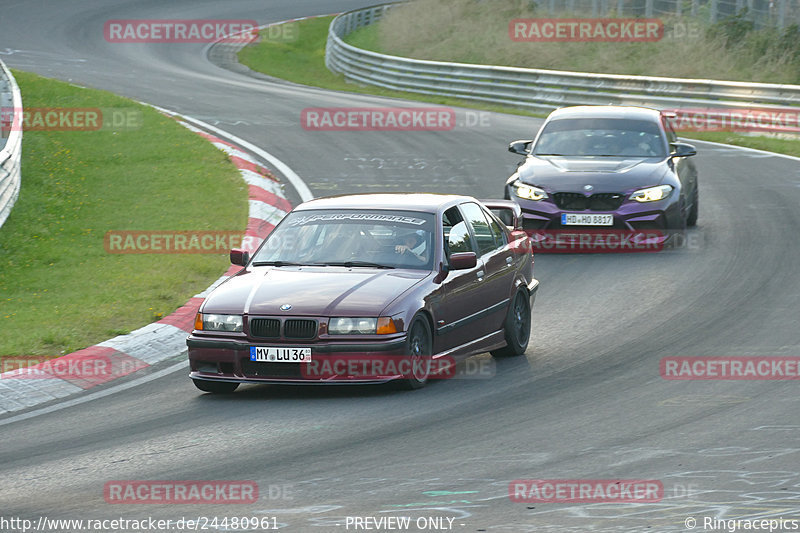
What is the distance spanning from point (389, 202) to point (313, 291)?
1.61 m

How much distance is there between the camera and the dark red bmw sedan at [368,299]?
953cm

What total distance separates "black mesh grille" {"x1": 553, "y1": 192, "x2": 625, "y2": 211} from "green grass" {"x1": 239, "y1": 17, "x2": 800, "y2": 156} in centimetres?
1065

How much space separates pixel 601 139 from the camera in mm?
17625

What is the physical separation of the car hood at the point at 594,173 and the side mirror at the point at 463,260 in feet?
20.3

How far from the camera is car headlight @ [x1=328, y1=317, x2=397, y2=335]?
9516mm

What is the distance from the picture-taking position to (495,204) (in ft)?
42.3

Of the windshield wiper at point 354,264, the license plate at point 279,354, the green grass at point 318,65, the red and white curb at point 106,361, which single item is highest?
the windshield wiper at point 354,264

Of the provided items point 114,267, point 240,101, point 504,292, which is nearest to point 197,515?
point 504,292

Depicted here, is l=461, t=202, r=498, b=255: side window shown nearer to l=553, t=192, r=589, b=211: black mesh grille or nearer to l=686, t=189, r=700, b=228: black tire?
l=553, t=192, r=589, b=211: black mesh grille

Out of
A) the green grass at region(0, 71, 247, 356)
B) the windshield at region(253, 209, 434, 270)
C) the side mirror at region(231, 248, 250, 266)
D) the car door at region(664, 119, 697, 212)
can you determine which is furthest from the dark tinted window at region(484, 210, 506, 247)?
the car door at region(664, 119, 697, 212)

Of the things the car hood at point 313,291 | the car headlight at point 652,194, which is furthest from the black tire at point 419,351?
the car headlight at point 652,194

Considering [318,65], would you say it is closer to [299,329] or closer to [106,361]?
[106,361]

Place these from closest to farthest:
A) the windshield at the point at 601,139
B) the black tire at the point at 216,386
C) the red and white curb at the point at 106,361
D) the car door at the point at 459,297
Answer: the black tire at the point at 216,386 < the red and white curb at the point at 106,361 < the car door at the point at 459,297 < the windshield at the point at 601,139

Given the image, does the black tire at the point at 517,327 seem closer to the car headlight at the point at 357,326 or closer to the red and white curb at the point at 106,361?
the car headlight at the point at 357,326
